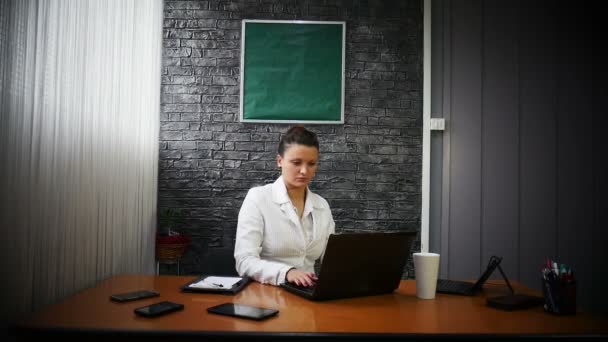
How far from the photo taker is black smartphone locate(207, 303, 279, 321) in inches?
43.4

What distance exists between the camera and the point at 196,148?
116 inches

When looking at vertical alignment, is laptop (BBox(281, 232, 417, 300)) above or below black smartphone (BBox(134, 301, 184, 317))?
above

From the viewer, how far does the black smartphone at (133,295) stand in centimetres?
Result: 128

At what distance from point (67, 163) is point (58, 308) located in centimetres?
59

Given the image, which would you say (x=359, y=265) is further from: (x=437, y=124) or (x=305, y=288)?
(x=437, y=124)

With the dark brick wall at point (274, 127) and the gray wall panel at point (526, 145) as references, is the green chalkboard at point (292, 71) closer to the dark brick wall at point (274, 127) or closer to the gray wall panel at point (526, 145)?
the dark brick wall at point (274, 127)

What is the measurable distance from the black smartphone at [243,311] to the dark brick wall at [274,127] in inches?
70.2

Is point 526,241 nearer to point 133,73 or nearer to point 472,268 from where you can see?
point 472,268

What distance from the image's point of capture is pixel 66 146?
5.04 ft

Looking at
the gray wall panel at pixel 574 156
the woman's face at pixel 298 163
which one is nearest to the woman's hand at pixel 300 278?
the woman's face at pixel 298 163

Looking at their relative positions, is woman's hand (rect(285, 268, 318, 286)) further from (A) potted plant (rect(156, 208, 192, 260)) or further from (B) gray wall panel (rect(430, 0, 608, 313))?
(B) gray wall panel (rect(430, 0, 608, 313))

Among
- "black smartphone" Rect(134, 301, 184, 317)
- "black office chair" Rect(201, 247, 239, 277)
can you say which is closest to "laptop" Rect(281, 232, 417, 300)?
"black smartphone" Rect(134, 301, 184, 317)

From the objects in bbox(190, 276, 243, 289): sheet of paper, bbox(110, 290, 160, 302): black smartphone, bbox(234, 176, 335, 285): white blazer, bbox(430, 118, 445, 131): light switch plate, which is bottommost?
bbox(110, 290, 160, 302): black smartphone

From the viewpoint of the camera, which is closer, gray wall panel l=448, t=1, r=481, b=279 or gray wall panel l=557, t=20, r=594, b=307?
gray wall panel l=557, t=20, r=594, b=307
